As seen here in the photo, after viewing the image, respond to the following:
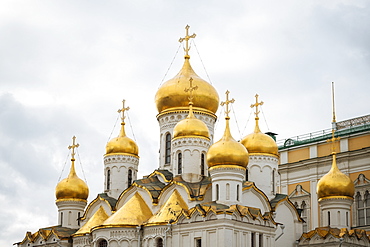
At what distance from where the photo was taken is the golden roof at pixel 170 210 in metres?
28.4

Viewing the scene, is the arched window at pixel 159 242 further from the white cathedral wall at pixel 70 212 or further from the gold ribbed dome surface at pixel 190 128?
the white cathedral wall at pixel 70 212

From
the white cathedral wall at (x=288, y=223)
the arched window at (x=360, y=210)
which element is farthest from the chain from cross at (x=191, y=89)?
the arched window at (x=360, y=210)

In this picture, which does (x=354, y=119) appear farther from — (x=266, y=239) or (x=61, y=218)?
(x=61, y=218)

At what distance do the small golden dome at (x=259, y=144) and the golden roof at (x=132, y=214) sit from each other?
5.19 meters

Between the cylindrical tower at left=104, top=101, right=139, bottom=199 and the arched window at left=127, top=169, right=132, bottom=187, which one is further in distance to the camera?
the arched window at left=127, top=169, right=132, bottom=187

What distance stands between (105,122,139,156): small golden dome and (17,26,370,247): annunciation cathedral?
45 millimetres

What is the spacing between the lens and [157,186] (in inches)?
1232

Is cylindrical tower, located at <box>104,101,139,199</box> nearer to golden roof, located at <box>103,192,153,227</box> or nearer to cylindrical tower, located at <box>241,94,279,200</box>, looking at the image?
golden roof, located at <box>103,192,153,227</box>

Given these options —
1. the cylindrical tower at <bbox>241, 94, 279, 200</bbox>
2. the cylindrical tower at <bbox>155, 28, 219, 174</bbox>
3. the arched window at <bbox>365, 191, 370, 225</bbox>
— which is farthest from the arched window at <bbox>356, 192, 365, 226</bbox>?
the cylindrical tower at <bbox>155, 28, 219, 174</bbox>

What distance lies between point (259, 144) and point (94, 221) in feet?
25.2

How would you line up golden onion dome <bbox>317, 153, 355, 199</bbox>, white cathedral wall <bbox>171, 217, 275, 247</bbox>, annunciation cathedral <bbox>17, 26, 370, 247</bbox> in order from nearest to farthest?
white cathedral wall <bbox>171, 217, 275, 247</bbox> → annunciation cathedral <bbox>17, 26, 370, 247</bbox> → golden onion dome <bbox>317, 153, 355, 199</bbox>

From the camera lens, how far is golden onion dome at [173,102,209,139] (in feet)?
100

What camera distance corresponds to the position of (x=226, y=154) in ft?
91.8

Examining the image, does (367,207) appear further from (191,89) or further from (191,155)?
(191,89)
